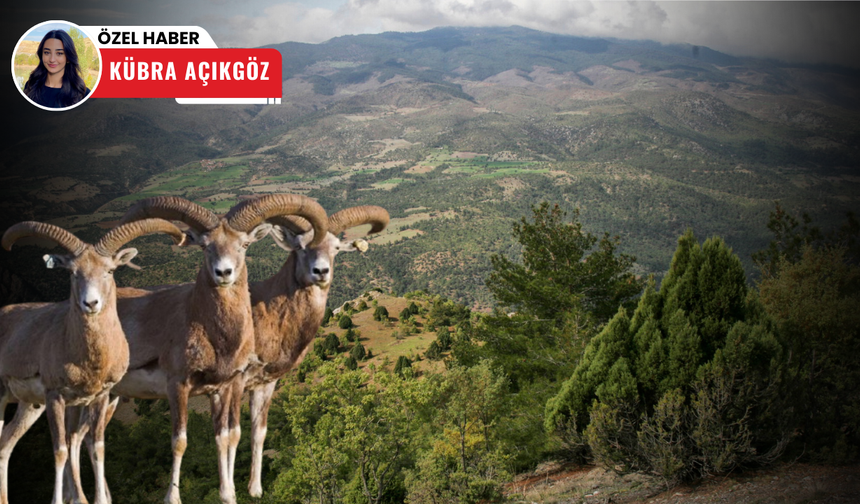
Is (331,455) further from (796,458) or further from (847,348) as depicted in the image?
(847,348)

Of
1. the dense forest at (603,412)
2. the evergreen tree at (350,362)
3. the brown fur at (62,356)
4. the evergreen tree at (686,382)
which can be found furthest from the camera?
the evergreen tree at (350,362)

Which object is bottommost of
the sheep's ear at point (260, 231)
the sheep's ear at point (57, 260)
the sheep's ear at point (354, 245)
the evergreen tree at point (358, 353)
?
the evergreen tree at point (358, 353)

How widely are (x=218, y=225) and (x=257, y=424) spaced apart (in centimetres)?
256

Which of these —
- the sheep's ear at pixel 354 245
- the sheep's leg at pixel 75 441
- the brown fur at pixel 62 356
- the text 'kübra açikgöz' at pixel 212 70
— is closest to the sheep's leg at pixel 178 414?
the brown fur at pixel 62 356

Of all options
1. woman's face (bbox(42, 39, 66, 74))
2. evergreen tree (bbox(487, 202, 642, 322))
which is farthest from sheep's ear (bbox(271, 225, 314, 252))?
evergreen tree (bbox(487, 202, 642, 322))

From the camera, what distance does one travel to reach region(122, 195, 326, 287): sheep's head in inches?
212

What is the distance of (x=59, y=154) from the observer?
17875 centimetres

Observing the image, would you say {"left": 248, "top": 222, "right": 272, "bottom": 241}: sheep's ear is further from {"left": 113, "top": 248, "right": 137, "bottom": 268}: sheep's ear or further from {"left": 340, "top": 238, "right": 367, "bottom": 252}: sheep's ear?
{"left": 113, "top": 248, "right": 137, "bottom": 268}: sheep's ear

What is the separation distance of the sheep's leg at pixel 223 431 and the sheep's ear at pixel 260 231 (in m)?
1.60

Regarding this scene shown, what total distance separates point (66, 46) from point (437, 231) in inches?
4902

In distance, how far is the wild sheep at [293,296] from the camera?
618 cm

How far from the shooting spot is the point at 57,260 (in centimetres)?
516

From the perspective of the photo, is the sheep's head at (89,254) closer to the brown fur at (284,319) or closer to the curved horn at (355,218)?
the brown fur at (284,319)

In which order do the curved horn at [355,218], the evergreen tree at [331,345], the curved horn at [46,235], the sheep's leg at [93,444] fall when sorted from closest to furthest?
the curved horn at [46,235] < the sheep's leg at [93,444] < the curved horn at [355,218] < the evergreen tree at [331,345]
